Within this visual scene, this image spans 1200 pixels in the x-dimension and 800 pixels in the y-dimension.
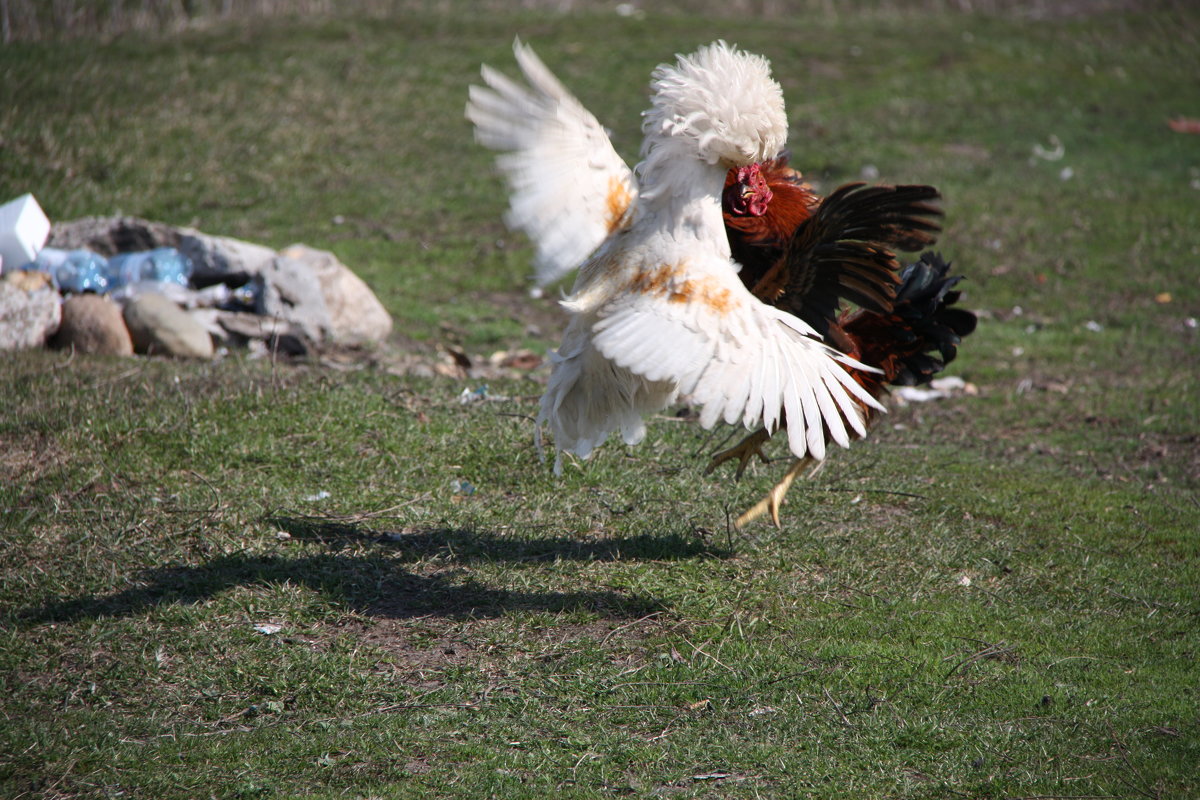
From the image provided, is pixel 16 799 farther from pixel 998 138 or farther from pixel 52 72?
pixel 998 138

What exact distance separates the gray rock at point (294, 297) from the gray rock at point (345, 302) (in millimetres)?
95

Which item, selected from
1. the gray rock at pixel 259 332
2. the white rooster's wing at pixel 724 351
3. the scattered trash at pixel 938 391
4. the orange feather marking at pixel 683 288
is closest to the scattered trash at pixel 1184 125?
the scattered trash at pixel 938 391

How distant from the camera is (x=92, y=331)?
7.82 metres

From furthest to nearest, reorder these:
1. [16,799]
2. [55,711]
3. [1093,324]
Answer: [1093,324] → [55,711] → [16,799]

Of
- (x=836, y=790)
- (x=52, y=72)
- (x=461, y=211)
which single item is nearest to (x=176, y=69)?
(x=52, y=72)

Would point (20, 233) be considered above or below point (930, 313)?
below

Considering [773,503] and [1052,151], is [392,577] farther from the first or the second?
[1052,151]

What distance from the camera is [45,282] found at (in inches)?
320

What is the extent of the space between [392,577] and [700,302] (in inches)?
85.2

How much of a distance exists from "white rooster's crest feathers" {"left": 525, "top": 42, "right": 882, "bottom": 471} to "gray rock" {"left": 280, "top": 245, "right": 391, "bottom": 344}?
178 inches

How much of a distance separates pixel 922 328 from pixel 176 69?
12912 millimetres

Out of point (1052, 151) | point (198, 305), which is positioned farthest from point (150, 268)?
point (1052, 151)

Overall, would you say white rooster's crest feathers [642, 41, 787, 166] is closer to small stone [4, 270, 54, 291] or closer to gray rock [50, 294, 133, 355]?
gray rock [50, 294, 133, 355]

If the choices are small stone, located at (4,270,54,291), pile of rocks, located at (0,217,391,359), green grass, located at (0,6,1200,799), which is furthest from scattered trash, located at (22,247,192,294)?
green grass, located at (0,6,1200,799)
